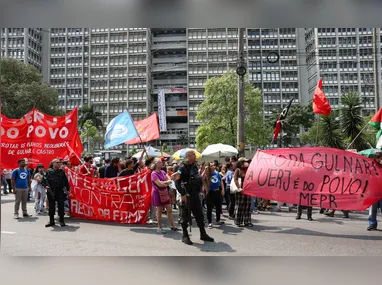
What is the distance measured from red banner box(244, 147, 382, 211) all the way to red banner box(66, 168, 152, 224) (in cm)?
278

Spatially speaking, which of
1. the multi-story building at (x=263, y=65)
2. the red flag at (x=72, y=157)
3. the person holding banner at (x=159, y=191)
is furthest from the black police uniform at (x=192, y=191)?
the multi-story building at (x=263, y=65)

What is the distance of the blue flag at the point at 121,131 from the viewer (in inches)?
439

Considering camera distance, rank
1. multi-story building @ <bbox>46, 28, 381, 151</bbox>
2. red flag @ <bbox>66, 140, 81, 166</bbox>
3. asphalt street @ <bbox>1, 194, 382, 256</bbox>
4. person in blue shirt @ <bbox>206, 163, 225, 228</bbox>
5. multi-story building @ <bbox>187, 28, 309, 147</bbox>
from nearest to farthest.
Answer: asphalt street @ <bbox>1, 194, 382, 256</bbox> → person in blue shirt @ <bbox>206, 163, 225, 228</bbox> → red flag @ <bbox>66, 140, 81, 166</bbox> → multi-story building @ <bbox>187, 28, 309, 147</bbox> → multi-story building @ <bbox>46, 28, 381, 151</bbox>

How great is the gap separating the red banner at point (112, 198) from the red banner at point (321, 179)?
9.11 ft

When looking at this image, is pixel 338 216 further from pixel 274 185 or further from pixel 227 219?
pixel 274 185

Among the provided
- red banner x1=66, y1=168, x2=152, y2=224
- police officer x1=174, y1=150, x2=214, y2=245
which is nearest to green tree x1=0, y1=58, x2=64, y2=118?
red banner x1=66, y1=168, x2=152, y2=224

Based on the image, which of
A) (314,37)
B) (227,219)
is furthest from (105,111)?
(227,219)

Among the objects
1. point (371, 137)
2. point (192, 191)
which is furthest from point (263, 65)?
point (192, 191)

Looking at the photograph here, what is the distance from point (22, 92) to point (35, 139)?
33512mm

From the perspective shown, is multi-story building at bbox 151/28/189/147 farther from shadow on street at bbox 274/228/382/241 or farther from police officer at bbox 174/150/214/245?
police officer at bbox 174/150/214/245

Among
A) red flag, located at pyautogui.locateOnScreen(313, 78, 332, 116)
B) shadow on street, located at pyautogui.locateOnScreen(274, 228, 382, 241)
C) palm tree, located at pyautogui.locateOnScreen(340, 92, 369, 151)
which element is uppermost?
palm tree, located at pyautogui.locateOnScreen(340, 92, 369, 151)

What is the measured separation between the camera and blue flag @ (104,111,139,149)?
11148 millimetres

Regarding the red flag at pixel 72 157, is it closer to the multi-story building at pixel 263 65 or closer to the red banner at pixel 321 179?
the red banner at pixel 321 179
